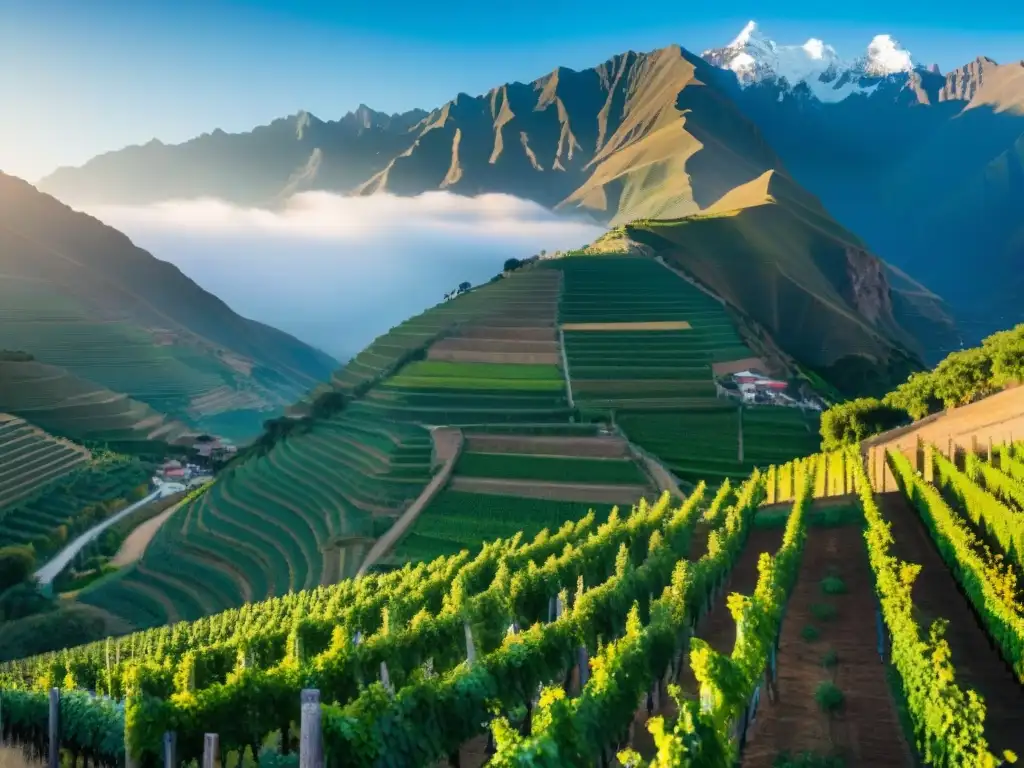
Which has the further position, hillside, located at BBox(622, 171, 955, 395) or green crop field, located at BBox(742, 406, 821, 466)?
hillside, located at BBox(622, 171, 955, 395)

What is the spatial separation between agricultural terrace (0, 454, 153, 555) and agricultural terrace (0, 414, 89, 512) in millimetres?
442

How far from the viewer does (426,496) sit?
46.9 metres

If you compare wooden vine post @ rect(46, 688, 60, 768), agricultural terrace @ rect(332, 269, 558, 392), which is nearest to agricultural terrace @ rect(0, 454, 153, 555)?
agricultural terrace @ rect(332, 269, 558, 392)

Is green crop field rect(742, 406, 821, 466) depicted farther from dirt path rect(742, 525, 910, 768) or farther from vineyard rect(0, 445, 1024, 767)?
dirt path rect(742, 525, 910, 768)

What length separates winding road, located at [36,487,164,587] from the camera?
168ft

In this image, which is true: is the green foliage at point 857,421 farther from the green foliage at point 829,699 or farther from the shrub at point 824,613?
the green foliage at point 829,699

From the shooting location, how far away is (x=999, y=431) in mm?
40094

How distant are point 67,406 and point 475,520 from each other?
59.5 m

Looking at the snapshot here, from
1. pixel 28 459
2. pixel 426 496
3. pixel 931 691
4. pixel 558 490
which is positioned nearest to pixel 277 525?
pixel 426 496

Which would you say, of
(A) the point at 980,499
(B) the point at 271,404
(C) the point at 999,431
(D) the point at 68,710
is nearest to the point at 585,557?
(A) the point at 980,499

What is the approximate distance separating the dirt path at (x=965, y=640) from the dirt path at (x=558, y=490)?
17.7 m

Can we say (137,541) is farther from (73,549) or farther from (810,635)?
(810,635)

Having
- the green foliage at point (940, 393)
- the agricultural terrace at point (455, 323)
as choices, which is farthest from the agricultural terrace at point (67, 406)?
the green foliage at point (940, 393)

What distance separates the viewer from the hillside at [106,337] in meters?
125
